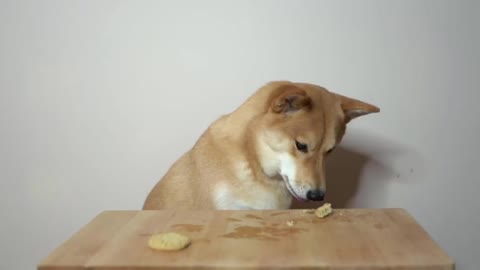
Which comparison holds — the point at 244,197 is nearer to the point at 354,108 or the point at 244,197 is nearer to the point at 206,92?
the point at 354,108

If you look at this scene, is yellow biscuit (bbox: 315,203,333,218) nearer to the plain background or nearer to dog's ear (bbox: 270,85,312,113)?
dog's ear (bbox: 270,85,312,113)

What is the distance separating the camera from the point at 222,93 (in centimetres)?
173

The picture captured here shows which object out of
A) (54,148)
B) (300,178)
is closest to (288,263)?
(300,178)

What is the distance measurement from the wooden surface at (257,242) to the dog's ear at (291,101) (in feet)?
0.99

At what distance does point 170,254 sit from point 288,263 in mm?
205

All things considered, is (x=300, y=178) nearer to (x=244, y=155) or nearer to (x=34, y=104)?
(x=244, y=155)

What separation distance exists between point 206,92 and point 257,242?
2.91 ft

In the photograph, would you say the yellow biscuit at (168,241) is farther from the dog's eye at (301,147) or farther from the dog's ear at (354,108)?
the dog's ear at (354,108)

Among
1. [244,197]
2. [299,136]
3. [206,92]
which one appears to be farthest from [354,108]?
[206,92]

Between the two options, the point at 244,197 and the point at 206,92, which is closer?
the point at 244,197

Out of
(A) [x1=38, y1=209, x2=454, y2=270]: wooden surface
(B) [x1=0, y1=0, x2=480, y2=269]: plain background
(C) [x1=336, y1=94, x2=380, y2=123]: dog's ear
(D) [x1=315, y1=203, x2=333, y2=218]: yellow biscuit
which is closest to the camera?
(A) [x1=38, y1=209, x2=454, y2=270]: wooden surface

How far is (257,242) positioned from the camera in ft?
3.06

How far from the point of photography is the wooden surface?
32.9 inches

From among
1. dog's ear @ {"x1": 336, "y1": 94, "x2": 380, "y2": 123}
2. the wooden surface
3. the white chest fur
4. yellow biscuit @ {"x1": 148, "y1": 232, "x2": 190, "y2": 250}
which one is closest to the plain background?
dog's ear @ {"x1": 336, "y1": 94, "x2": 380, "y2": 123}
